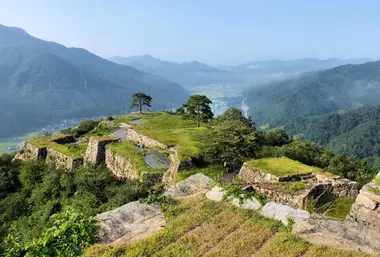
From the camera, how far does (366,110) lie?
449 feet

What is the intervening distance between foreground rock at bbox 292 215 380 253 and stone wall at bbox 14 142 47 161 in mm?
24073

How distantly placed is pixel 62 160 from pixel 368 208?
2193cm

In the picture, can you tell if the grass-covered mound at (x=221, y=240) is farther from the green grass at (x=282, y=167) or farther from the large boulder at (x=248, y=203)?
the green grass at (x=282, y=167)

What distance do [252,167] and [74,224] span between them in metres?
9.96

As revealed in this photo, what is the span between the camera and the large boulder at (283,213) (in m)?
6.34

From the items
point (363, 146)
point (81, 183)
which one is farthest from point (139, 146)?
point (363, 146)

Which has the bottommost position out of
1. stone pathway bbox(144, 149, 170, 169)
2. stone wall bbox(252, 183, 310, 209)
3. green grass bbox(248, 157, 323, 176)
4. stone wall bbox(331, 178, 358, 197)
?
stone pathway bbox(144, 149, 170, 169)

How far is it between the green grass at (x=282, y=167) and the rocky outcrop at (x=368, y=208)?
6916mm

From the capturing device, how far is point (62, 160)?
23.2m

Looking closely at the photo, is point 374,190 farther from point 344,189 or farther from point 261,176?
point 261,176

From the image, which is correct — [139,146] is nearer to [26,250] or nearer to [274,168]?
[274,168]

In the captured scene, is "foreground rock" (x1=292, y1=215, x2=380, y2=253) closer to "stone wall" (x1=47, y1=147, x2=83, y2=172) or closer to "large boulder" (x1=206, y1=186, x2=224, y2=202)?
"large boulder" (x1=206, y1=186, x2=224, y2=202)

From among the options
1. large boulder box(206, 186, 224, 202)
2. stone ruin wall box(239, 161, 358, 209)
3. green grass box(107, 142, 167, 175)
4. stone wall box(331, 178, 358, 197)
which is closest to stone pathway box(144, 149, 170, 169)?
green grass box(107, 142, 167, 175)

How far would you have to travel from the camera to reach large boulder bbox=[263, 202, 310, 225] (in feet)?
20.8
